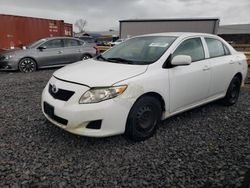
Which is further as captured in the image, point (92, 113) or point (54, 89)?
point (54, 89)

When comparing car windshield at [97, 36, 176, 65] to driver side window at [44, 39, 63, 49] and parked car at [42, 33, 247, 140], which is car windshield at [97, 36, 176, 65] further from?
driver side window at [44, 39, 63, 49]

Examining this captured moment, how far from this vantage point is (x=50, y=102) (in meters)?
2.88

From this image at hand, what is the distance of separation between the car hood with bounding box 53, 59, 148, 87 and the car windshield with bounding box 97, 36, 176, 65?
0.81ft

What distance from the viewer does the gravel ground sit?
2.28 meters

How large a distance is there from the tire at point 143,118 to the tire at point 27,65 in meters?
6.94

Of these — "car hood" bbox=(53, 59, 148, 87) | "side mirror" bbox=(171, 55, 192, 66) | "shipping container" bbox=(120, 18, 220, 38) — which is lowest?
"car hood" bbox=(53, 59, 148, 87)

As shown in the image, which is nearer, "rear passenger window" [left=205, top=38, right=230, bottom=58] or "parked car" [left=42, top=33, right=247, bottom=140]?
"parked car" [left=42, top=33, right=247, bottom=140]

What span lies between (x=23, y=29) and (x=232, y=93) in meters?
10.1

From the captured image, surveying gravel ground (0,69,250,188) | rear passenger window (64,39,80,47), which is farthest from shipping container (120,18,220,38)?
gravel ground (0,69,250,188)

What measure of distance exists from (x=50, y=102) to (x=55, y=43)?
699cm

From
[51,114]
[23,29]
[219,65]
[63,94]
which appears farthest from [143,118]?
[23,29]

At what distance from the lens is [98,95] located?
257 cm

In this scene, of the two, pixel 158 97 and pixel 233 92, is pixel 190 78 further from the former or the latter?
pixel 233 92

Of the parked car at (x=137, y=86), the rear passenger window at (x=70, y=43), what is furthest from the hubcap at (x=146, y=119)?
the rear passenger window at (x=70, y=43)
